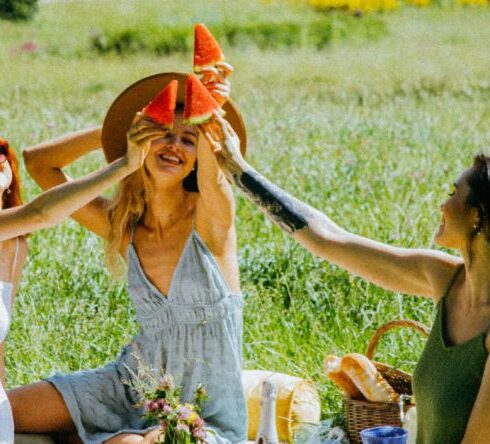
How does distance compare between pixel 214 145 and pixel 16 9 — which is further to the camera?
pixel 16 9

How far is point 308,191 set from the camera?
743 cm

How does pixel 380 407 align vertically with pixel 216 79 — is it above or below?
below

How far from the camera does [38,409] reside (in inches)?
164

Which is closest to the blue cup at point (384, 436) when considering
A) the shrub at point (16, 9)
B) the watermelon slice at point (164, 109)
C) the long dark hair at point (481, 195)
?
the long dark hair at point (481, 195)

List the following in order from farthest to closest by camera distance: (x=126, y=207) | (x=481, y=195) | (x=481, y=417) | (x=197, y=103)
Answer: (x=126, y=207), (x=197, y=103), (x=481, y=195), (x=481, y=417)

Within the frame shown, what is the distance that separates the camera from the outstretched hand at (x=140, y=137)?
3.77 metres

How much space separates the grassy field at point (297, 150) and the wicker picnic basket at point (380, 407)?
493 mm

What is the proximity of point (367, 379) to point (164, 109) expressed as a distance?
4.83 ft

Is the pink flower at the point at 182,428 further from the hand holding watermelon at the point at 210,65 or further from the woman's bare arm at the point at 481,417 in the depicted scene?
the hand holding watermelon at the point at 210,65

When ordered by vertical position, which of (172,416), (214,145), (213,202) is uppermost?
(214,145)

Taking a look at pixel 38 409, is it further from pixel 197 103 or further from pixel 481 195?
pixel 481 195

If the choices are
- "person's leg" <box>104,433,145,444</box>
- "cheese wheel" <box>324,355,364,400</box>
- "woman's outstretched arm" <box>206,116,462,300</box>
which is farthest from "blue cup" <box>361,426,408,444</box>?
"cheese wheel" <box>324,355,364,400</box>

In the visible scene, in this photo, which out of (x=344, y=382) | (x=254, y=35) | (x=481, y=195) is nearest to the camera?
(x=481, y=195)

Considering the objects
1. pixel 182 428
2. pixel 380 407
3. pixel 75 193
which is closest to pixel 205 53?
pixel 75 193
